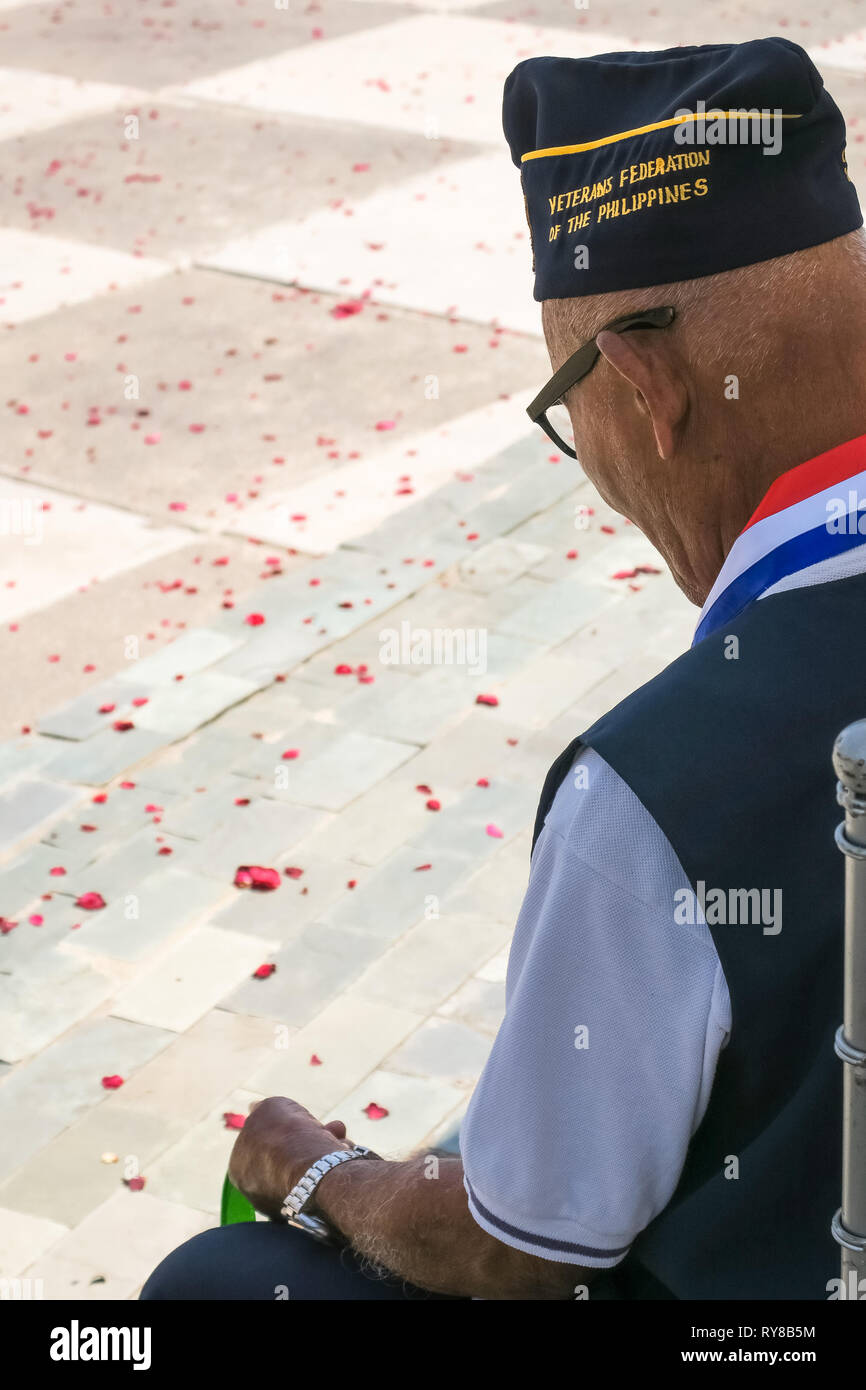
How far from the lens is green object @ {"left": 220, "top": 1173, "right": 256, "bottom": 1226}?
238cm

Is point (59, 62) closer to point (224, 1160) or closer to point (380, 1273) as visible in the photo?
point (224, 1160)

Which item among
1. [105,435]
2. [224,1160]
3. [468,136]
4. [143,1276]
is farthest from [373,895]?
[468,136]

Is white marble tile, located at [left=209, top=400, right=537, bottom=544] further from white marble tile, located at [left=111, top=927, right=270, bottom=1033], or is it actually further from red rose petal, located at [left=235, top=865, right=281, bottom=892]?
white marble tile, located at [left=111, top=927, right=270, bottom=1033]

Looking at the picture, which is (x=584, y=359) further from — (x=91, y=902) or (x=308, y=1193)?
(x=91, y=902)

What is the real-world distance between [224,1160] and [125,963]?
31.2 inches

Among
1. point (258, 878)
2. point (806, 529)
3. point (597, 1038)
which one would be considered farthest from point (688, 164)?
point (258, 878)

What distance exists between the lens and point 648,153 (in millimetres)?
1784

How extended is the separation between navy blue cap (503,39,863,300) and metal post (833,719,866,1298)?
0.65 metres

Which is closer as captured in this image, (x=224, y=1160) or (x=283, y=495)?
(x=224, y=1160)

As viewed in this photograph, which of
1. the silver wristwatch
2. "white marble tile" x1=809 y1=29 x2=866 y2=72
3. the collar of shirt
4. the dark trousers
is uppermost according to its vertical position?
the collar of shirt

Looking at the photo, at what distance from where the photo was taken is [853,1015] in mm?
1375

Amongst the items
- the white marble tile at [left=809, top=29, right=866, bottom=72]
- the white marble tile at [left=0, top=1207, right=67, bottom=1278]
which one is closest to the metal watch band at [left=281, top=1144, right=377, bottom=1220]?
the white marble tile at [left=0, top=1207, right=67, bottom=1278]

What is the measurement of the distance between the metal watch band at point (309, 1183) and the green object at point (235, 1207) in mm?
220
